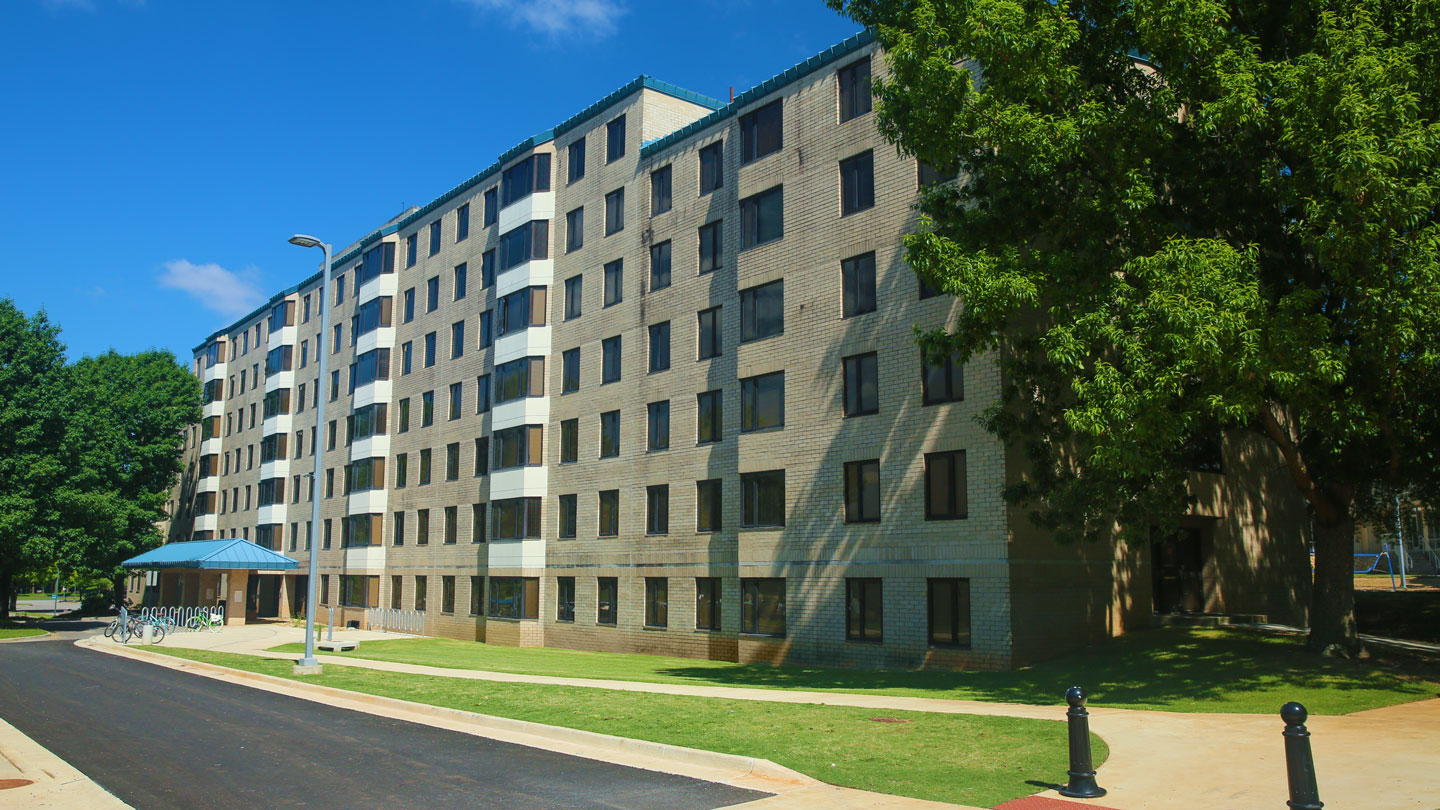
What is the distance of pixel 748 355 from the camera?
31.7 meters

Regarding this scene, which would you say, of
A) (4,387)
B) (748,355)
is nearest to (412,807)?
(748,355)

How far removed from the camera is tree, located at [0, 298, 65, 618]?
170 ft

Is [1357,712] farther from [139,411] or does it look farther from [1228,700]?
[139,411]

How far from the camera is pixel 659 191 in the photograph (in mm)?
37375

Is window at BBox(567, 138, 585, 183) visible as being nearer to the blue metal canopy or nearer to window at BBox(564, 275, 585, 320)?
window at BBox(564, 275, 585, 320)

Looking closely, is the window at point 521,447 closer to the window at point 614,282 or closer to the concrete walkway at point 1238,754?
the window at point 614,282

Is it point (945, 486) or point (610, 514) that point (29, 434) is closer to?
point (610, 514)

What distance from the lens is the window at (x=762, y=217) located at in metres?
31.7

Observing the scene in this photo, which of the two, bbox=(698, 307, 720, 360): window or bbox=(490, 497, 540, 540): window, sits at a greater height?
bbox=(698, 307, 720, 360): window

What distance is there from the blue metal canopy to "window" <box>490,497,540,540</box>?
14260mm

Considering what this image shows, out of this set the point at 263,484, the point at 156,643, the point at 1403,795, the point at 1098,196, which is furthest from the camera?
the point at 263,484

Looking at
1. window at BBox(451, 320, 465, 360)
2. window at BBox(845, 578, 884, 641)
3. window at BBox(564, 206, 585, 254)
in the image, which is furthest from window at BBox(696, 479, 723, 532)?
window at BBox(451, 320, 465, 360)

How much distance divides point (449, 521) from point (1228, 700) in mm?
37525

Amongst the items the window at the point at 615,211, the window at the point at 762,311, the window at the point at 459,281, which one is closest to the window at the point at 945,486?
the window at the point at 762,311
